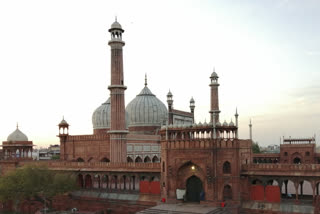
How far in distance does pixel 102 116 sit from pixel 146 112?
6.55 metres

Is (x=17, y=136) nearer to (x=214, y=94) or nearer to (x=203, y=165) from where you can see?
(x=214, y=94)

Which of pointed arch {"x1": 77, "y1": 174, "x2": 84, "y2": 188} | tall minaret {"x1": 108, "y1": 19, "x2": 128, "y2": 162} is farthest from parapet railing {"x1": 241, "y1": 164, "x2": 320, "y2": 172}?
pointed arch {"x1": 77, "y1": 174, "x2": 84, "y2": 188}

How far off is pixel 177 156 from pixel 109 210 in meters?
7.18

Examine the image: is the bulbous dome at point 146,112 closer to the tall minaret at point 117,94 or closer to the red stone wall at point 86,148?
the red stone wall at point 86,148

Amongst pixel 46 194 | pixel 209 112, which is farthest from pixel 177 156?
pixel 209 112

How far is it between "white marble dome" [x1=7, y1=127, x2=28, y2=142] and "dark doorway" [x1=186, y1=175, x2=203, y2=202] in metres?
21.6

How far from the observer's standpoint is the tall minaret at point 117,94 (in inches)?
1259

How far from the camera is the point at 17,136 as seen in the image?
37.8 m

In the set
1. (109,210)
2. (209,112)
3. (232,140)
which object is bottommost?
(109,210)

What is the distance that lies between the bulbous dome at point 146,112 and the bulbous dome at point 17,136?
12761 mm

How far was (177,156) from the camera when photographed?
24188 millimetres

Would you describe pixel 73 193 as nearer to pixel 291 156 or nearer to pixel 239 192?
pixel 239 192

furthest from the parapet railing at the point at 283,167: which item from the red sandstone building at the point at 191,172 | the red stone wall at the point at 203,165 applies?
the red stone wall at the point at 203,165

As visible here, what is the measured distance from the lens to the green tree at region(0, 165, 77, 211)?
2594cm
